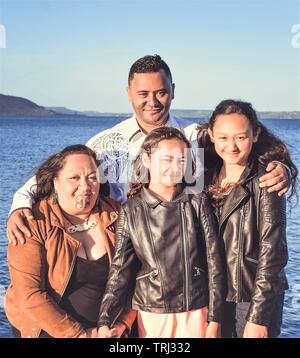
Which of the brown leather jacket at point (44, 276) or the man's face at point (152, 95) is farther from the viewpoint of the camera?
the man's face at point (152, 95)

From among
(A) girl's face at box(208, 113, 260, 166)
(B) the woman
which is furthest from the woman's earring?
(A) girl's face at box(208, 113, 260, 166)

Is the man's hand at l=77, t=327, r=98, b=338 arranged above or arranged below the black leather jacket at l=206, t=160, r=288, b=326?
below

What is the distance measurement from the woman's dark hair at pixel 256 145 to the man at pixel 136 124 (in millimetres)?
336

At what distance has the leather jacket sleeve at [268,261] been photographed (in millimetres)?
3691

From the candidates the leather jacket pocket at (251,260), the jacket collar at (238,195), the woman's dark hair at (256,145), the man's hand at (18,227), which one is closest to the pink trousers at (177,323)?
the leather jacket pocket at (251,260)

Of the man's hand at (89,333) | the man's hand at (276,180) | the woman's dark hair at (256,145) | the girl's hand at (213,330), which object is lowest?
the man's hand at (89,333)

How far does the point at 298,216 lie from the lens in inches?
459

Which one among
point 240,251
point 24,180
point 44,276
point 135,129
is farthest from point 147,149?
point 24,180

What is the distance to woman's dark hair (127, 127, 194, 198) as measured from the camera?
3.92 m

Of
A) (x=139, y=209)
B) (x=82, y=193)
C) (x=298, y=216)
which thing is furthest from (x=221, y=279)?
(x=298, y=216)

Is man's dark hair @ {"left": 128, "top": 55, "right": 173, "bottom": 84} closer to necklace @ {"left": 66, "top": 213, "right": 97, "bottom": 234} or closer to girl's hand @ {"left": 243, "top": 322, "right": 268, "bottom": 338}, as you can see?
necklace @ {"left": 66, "top": 213, "right": 97, "bottom": 234}

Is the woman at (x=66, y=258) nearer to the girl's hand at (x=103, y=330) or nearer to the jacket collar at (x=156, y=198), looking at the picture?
the girl's hand at (x=103, y=330)

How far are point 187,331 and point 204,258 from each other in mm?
464

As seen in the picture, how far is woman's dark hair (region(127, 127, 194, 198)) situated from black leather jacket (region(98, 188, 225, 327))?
0.16m
